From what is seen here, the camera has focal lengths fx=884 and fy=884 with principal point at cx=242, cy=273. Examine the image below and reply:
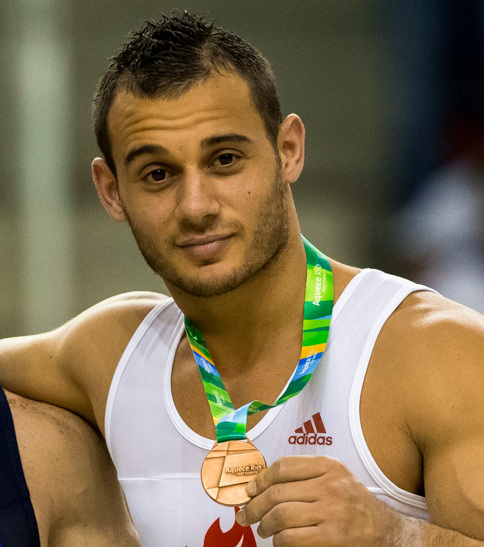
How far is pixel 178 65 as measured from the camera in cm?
199

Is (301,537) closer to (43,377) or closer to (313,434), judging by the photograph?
(313,434)

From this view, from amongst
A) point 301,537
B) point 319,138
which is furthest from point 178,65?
point 319,138

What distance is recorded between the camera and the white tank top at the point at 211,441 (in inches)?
74.0

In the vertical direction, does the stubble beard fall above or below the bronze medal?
above

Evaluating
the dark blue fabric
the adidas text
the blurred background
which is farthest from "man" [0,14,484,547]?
the blurred background

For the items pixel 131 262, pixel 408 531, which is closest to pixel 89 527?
pixel 408 531

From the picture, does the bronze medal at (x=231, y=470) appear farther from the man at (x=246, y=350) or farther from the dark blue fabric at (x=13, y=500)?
the dark blue fabric at (x=13, y=500)

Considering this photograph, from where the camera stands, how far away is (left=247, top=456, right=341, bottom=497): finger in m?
1.55

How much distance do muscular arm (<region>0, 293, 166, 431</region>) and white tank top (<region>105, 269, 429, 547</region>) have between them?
0.20ft

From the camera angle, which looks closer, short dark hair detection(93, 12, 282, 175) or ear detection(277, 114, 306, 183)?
short dark hair detection(93, 12, 282, 175)

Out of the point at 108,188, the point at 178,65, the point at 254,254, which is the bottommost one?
the point at 254,254

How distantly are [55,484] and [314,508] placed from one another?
85 centimetres

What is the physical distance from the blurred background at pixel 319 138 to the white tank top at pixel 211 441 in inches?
126

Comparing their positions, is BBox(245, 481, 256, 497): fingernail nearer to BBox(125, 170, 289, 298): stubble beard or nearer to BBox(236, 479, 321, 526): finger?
BBox(236, 479, 321, 526): finger
